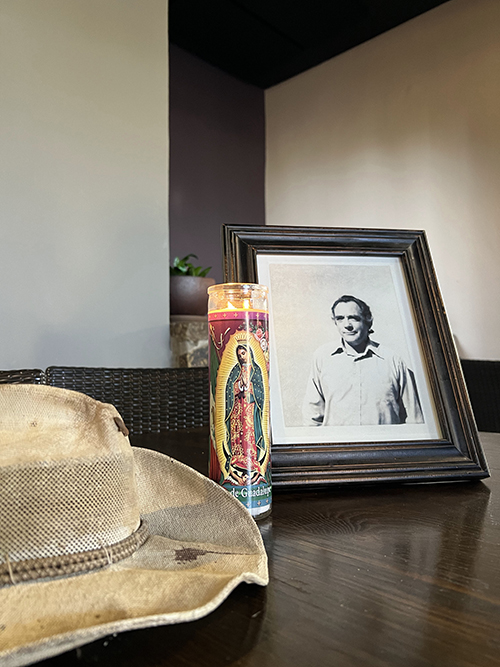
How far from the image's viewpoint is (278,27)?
3389mm

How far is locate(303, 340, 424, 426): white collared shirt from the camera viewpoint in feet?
1.93

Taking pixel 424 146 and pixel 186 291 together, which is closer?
pixel 186 291

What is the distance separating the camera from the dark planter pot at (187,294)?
2.21 metres

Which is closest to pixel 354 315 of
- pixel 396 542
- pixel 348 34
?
pixel 396 542

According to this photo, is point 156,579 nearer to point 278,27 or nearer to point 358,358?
point 358,358

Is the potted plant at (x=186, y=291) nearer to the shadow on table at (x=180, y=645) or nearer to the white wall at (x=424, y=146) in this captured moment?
the white wall at (x=424, y=146)

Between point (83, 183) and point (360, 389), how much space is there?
1519mm

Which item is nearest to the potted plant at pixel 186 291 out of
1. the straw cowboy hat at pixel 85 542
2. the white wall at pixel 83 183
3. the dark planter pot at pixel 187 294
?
the dark planter pot at pixel 187 294

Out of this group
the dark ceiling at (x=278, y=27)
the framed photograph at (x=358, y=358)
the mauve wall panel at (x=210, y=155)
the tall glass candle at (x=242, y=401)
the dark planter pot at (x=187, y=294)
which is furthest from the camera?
the mauve wall panel at (x=210, y=155)

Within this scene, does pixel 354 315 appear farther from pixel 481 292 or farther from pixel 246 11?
pixel 246 11

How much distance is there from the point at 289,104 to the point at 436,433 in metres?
4.03

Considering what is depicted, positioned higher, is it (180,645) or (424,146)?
(424,146)

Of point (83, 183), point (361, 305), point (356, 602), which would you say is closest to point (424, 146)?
point (83, 183)

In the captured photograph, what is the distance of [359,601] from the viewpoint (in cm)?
29
